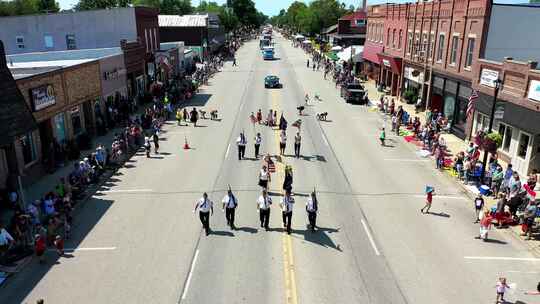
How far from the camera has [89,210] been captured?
18.1 m

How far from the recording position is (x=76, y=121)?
2780 centimetres

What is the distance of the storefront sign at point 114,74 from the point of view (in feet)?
107

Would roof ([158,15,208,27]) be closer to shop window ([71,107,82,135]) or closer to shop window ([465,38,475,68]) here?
shop window ([71,107,82,135])

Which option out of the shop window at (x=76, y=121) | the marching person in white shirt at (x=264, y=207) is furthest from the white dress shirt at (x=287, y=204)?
the shop window at (x=76, y=121)

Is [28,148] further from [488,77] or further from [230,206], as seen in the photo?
[488,77]

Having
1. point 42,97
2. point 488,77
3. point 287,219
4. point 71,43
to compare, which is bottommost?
point 287,219

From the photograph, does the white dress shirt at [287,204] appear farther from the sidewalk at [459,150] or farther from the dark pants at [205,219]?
the sidewalk at [459,150]

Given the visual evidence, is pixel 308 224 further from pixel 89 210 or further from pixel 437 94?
pixel 437 94

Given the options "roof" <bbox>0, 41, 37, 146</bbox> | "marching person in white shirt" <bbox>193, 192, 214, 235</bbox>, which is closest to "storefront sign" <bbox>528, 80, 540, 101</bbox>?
"marching person in white shirt" <bbox>193, 192, 214, 235</bbox>

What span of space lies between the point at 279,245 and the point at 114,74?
24393 millimetres

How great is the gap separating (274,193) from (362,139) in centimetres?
1177

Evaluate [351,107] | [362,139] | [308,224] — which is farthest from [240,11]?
[308,224]

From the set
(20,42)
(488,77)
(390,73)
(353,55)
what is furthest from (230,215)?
(353,55)

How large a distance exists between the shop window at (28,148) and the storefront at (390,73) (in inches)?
1304
